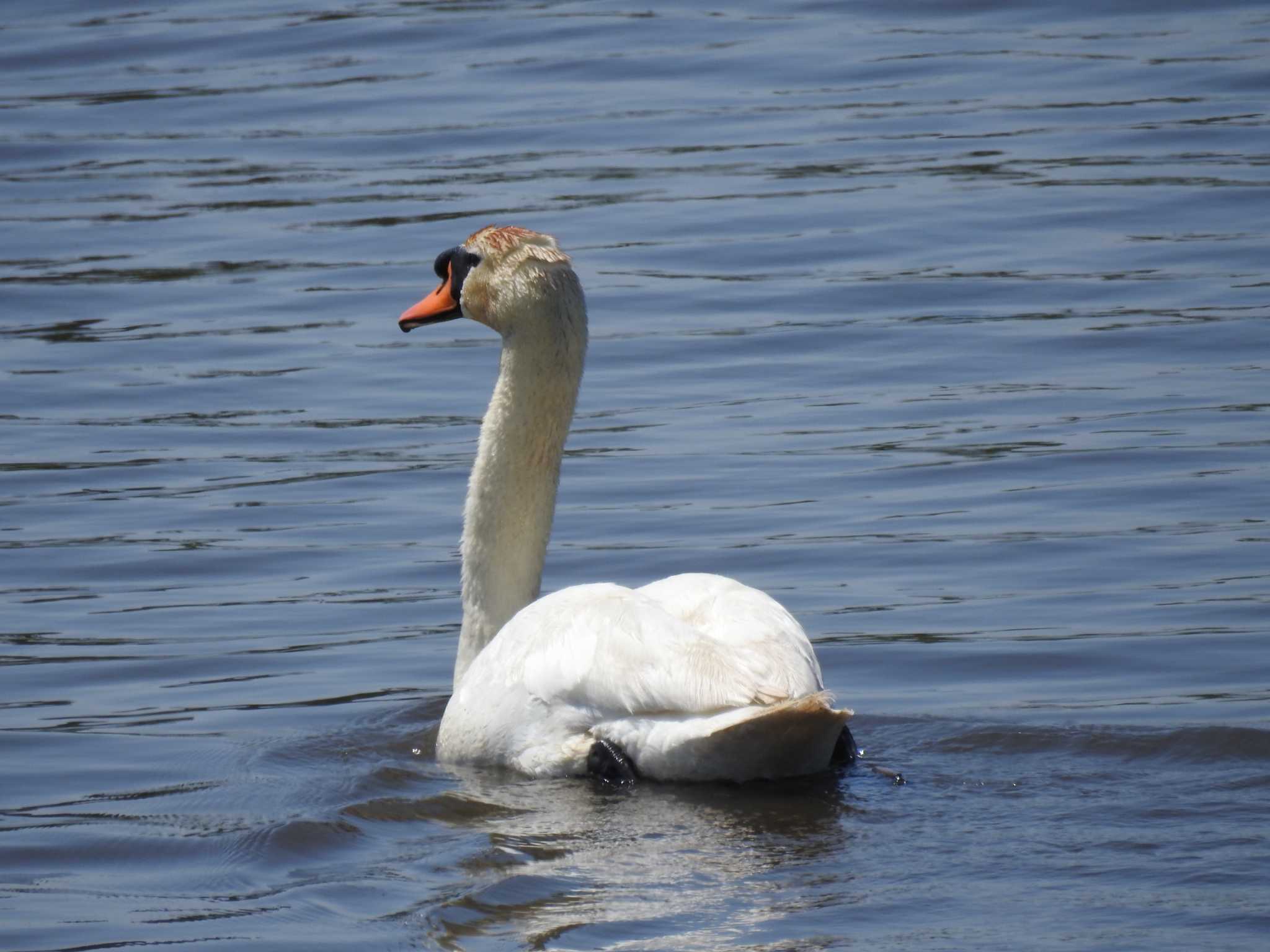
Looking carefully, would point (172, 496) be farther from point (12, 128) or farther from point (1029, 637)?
point (12, 128)

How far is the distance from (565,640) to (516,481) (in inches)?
56.0

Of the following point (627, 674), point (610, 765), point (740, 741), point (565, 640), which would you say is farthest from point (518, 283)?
point (740, 741)

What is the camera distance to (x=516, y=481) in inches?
320

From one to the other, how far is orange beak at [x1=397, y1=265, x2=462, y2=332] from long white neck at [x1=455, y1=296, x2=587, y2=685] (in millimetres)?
286

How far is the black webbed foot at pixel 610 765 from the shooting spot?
260 inches

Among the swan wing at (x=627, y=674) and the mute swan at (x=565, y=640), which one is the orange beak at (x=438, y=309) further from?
the swan wing at (x=627, y=674)

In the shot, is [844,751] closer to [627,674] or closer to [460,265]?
[627,674]

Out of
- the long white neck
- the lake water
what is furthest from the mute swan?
the lake water

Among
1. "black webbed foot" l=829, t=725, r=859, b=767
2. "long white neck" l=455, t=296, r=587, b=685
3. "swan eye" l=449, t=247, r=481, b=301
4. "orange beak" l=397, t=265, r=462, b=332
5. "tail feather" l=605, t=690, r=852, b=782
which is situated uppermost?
"swan eye" l=449, t=247, r=481, b=301

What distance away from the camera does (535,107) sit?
822 inches

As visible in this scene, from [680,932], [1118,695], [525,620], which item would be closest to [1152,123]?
[1118,695]

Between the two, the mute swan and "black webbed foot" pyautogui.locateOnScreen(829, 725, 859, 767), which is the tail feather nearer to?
the mute swan

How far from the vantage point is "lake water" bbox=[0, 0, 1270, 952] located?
6.07 m

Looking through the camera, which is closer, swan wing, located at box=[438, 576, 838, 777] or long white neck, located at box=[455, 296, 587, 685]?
swan wing, located at box=[438, 576, 838, 777]
